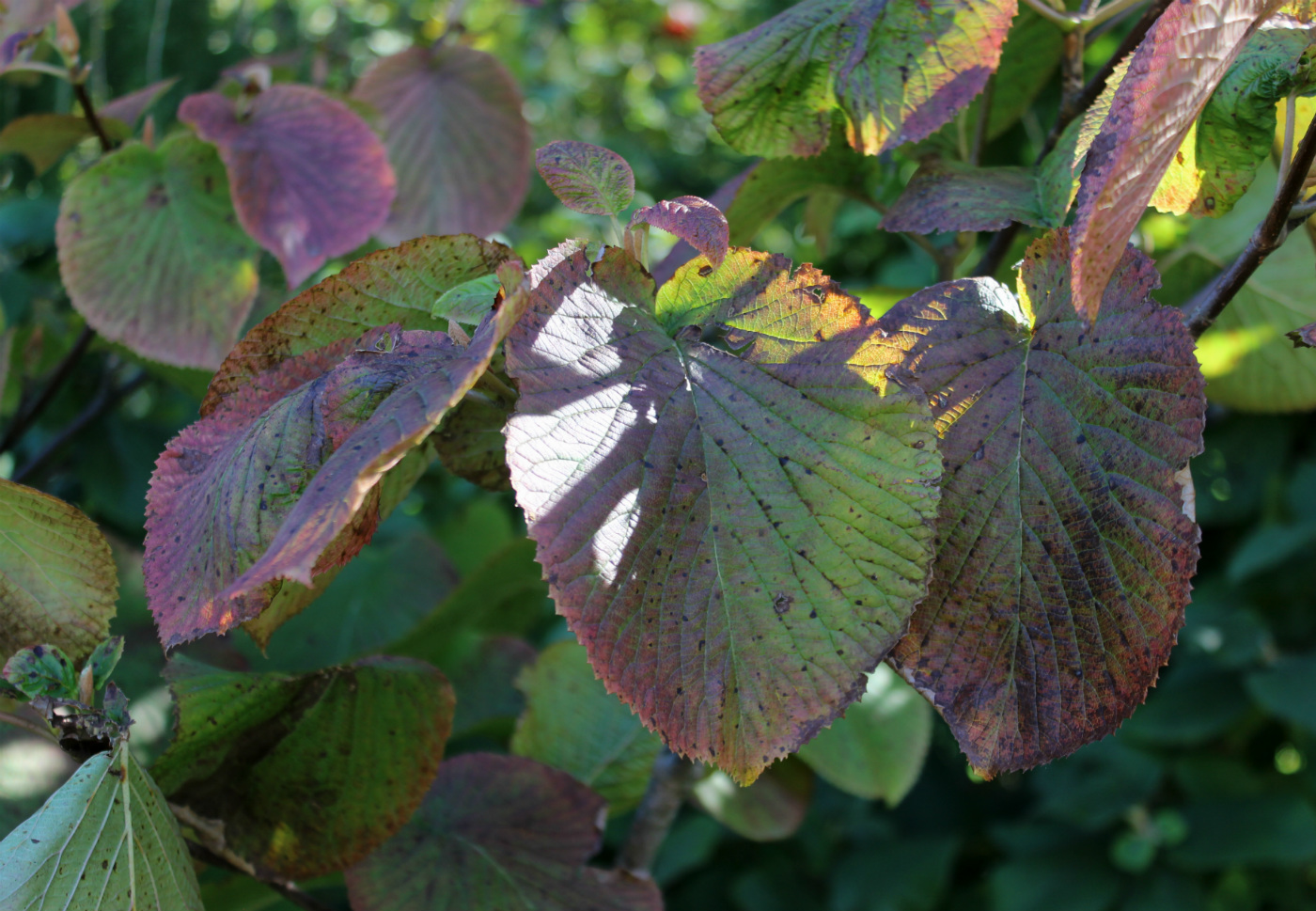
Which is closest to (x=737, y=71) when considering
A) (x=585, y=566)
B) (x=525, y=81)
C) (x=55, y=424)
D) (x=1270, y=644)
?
(x=585, y=566)

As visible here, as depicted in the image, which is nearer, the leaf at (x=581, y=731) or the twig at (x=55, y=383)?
the leaf at (x=581, y=731)

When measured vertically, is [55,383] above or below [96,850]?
below

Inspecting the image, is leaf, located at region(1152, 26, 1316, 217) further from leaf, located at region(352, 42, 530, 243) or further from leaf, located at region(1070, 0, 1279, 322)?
leaf, located at region(352, 42, 530, 243)

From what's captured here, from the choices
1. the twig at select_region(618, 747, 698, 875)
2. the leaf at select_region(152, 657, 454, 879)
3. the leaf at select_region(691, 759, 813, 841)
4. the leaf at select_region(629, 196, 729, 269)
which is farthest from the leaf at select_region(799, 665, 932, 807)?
the leaf at select_region(629, 196, 729, 269)

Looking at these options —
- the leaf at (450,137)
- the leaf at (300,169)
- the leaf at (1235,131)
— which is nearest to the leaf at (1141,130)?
the leaf at (1235,131)

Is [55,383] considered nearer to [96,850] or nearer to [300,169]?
[300,169]

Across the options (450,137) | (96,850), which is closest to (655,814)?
(96,850)

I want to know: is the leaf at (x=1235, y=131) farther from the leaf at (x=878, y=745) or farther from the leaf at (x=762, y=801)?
the leaf at (x=762, y=801)
